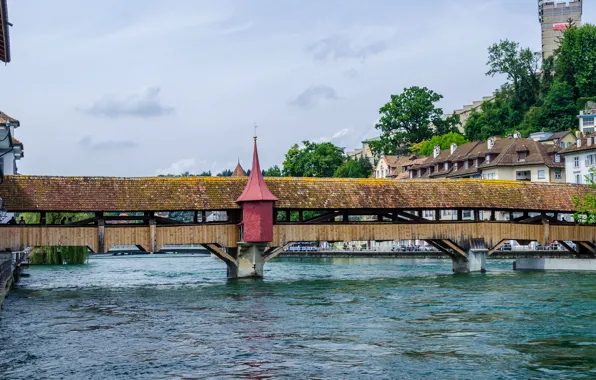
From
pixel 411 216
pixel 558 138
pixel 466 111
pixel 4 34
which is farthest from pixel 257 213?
pixel 466 111

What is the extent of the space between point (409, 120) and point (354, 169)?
6526mm

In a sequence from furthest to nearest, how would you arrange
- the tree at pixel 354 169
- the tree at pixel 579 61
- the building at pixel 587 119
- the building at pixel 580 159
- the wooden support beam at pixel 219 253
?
the tree at pixel 354 169, the tree at pixel 579 61, the building at pixel 587 119, the building at pixel 580 159, the wooden support beam at pixel 219 253

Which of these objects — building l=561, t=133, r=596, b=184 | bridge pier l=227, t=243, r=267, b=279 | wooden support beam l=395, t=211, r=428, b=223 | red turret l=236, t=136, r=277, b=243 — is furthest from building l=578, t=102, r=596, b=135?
bridge pier l=227, t=243, r=267, b=279

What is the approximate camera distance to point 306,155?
8662cm

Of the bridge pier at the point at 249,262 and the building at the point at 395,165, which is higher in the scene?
the building at the point at 395,165

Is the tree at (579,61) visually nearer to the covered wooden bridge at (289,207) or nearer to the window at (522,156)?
Result: the window at (522,156)

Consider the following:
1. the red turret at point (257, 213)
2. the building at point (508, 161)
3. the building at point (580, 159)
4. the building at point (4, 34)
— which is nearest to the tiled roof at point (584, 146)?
the building at point (580, 159)

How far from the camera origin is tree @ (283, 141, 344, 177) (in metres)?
86.6

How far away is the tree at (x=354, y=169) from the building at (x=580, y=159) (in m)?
25.2

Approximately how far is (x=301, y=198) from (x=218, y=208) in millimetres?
3139

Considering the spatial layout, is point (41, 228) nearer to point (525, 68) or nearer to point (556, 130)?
point (556, 130)

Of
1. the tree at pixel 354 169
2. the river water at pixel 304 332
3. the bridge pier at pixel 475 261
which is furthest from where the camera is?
the tree at pixel 354 169

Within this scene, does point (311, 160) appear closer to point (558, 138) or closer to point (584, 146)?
point (558, 138)

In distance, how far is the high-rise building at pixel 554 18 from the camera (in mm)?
88438
